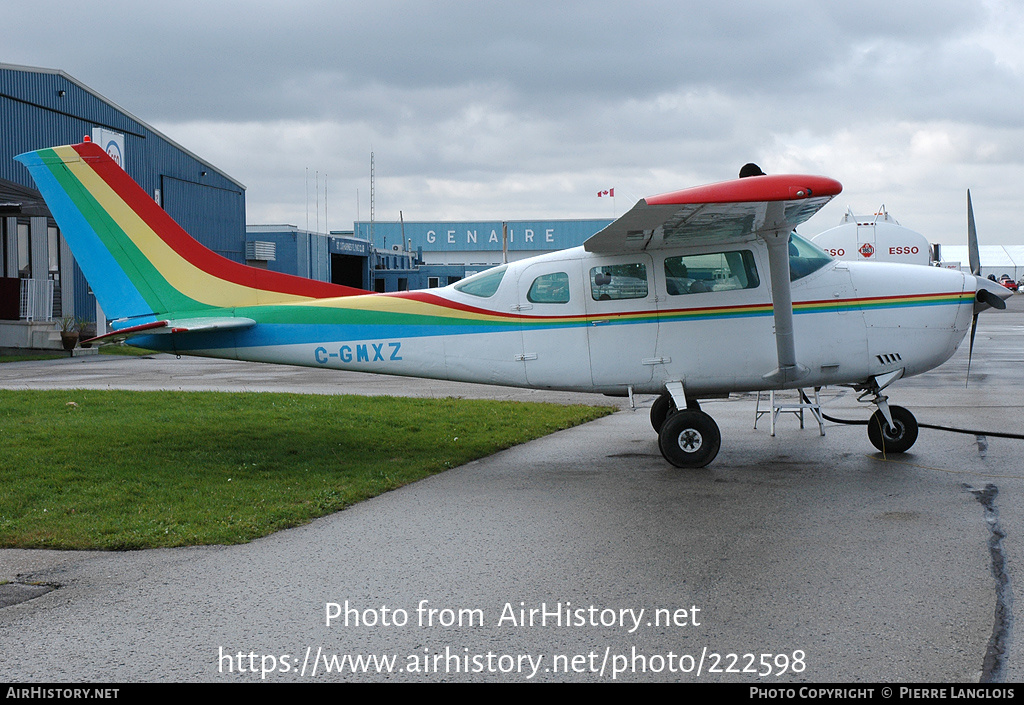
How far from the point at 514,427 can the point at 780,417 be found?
155 inches

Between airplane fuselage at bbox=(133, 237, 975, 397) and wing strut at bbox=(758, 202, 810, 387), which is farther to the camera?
airplane fuselage at bbox=(133, 237, 975, 397)

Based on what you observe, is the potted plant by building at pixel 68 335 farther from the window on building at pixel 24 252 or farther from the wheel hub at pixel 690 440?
the wheel hub at pixel 690 440

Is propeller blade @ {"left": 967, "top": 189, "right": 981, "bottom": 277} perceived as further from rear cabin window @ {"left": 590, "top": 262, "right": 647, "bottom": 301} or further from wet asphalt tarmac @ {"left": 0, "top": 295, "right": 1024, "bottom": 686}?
rear cabin window @ {"left": 590, "top": 262, "right": 647, "bottom": 301}

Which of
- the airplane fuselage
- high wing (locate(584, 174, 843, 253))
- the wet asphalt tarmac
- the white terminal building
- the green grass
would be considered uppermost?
the white terminal building

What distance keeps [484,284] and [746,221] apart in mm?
2795

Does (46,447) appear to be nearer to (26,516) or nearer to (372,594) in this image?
(26,516)

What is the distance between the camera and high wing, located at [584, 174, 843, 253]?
7.21m

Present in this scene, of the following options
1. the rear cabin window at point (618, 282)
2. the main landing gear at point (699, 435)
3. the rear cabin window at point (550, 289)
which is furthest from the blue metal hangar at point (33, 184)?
the main landing gear at point (699, 435)

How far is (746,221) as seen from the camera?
8.47 metres

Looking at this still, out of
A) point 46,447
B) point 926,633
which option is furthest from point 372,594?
point 46,447

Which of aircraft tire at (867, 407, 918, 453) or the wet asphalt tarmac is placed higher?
aircraft tire at (867, 407, 918, 453)

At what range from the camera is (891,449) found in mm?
9555

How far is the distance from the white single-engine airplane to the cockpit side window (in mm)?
23

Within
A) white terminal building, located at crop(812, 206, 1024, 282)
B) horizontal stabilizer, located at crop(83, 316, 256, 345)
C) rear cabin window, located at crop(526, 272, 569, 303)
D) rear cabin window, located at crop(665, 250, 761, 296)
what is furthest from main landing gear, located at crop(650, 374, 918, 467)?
white terminal building, located at crop(812, 206, 1024, 282)
